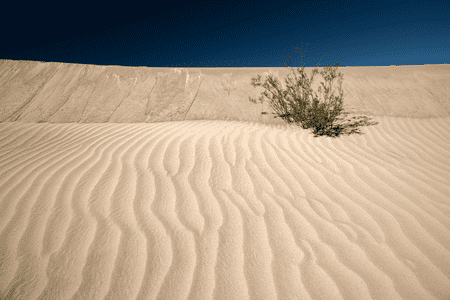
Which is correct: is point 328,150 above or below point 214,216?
above

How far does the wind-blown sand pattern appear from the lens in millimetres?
1129

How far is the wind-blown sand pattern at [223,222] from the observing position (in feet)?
3.70

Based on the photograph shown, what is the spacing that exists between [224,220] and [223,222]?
0.07ft

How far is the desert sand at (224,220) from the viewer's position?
1.13 meters

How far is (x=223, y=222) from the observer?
1538 millimetres

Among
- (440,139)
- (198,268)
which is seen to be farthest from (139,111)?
(440,139)

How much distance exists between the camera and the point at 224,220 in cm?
156

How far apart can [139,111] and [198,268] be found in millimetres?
5275

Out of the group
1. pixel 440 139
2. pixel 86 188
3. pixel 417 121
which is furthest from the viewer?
pixel 417 121

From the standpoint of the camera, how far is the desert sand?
3.71 feet

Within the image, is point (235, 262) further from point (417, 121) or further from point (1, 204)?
point (417, 121)

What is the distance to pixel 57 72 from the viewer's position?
7.19m

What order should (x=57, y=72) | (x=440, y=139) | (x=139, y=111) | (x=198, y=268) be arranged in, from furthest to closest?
(x=57, y=72)
(x=139, y=111)
(x=440, y=139)
(x=198, y=268)

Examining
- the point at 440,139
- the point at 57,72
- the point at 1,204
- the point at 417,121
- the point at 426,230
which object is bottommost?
the point at 1,204
